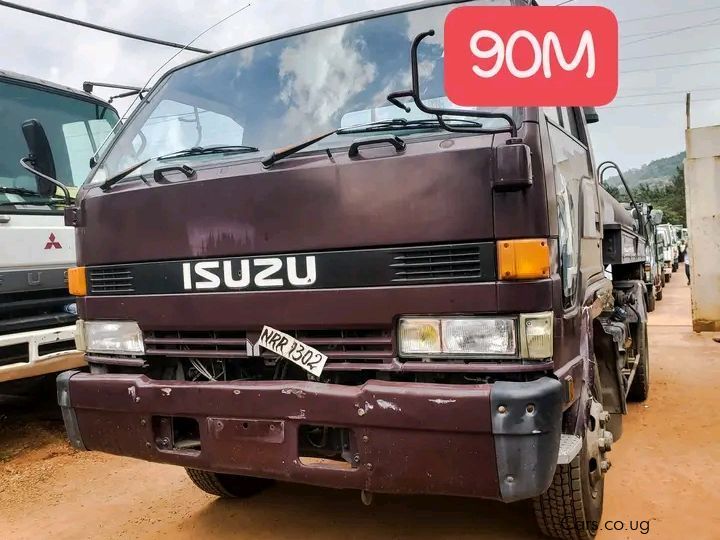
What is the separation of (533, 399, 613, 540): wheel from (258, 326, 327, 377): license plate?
1081mm

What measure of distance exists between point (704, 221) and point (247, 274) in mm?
8605

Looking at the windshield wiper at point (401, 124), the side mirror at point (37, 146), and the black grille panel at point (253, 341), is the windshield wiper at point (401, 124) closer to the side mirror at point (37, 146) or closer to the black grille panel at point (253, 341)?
the black grille panel at point (253, 341)

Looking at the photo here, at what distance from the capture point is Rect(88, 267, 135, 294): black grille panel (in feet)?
9.41

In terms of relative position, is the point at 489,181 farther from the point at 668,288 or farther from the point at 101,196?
the point at 668,288

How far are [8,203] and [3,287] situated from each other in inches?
23.9

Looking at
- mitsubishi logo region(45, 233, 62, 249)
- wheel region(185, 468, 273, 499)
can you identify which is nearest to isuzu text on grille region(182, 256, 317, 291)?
wheel region(185, 468, 273, 499)

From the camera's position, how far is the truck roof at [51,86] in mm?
5125

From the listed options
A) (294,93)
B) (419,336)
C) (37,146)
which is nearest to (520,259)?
(419,336)

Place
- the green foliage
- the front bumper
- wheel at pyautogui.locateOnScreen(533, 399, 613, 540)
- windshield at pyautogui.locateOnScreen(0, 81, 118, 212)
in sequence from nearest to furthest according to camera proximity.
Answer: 1. the front bumper
2. wheel at pyautogui.locateOnScreen(533, 399, 613, 540)
3. windshield at pyautogui.locateOnScreen(0, 81, 118, 212)
4. the green foliage

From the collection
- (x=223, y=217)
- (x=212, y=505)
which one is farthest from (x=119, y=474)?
(x=223, y=217)

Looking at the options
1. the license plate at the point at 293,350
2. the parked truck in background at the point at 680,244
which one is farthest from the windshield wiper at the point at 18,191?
the parked truck in background at the point at 680,244

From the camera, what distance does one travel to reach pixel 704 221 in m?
9.29

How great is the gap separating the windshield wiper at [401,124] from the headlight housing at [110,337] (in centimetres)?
126

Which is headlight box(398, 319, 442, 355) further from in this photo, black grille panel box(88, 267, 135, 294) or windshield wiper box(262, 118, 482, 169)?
black grille panel box(88, 267, 135, 294)
